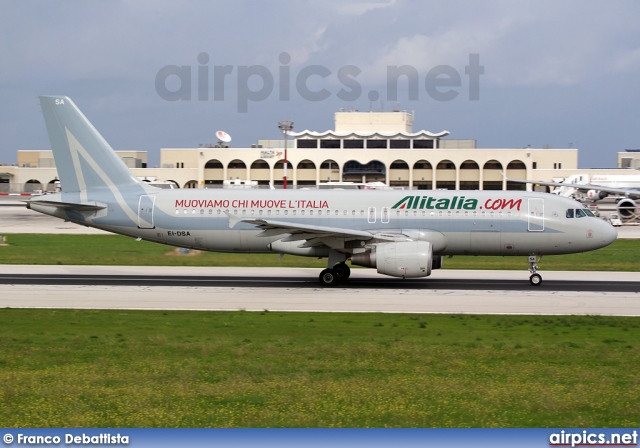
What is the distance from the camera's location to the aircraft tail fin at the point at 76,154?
32188 millimetres

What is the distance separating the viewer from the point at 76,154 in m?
32.2

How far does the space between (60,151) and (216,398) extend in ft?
71.6

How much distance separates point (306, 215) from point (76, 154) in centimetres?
993

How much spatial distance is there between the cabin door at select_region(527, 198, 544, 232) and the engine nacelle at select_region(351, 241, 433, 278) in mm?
4695

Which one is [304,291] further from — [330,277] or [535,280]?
[535,280]

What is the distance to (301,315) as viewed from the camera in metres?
→ 22.8

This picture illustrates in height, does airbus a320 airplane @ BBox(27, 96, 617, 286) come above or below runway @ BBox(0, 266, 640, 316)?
above

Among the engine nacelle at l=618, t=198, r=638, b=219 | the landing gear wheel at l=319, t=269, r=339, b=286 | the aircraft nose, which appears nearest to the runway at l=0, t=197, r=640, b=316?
the landing gear wheel at l=319, t=269, r=339, b=286

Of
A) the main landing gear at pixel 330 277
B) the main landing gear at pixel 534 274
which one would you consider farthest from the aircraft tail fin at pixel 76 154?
the main landing gear at pixel 534 274

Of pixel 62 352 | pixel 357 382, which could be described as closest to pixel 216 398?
pixel 357 382

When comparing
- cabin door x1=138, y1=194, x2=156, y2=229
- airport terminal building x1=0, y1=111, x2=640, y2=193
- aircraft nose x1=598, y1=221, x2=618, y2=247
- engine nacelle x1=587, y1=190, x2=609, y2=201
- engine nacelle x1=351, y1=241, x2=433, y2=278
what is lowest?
engine nacelle x1=351, y1=241, x2=433, y2=278

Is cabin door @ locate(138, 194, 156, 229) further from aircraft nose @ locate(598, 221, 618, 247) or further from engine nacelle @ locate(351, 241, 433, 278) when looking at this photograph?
aircraft nose @ locate(598, 221, 618, 247)

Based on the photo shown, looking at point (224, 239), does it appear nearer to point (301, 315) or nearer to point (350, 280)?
point (350, 280)

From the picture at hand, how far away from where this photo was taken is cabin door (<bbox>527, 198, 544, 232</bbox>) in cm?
3061
